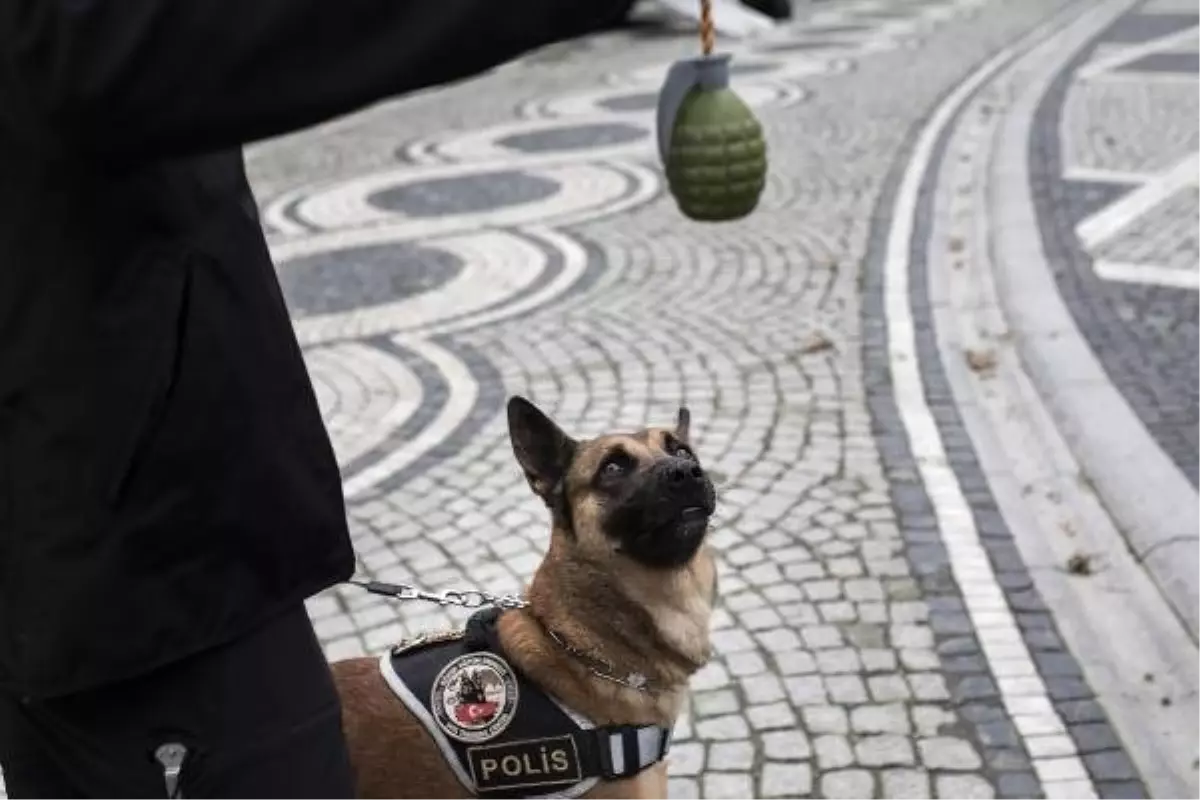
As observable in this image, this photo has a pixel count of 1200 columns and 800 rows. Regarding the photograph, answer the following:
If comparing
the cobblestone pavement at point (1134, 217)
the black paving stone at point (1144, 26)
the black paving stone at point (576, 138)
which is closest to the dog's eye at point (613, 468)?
the cobblestone pavement at point (1134, 217)

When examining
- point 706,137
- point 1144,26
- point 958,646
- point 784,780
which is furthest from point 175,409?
point 1144,26

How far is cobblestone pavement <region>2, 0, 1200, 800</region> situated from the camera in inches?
152

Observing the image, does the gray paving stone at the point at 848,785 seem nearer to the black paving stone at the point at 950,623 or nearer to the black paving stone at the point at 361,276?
the black paving stone at the point at 950,623

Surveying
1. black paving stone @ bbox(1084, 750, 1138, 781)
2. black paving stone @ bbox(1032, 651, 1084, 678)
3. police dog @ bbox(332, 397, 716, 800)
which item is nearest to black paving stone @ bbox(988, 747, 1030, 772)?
black paving stone @ bbox(1084, 750, 1138, 781)

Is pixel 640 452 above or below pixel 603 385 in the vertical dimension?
above

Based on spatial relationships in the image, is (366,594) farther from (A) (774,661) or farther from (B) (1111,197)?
(B) (1111,197)

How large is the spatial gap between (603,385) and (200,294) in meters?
5.05

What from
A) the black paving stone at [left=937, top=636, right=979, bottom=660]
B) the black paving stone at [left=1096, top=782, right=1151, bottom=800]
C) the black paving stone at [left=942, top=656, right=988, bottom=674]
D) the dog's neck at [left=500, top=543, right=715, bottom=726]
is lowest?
the black paving stone at [left=937, top=636, right=979, bottom=660]

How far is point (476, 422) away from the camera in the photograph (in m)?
6.26

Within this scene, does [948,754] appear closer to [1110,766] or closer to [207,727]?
[1110,766]

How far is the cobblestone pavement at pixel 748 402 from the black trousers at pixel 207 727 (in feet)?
6.88

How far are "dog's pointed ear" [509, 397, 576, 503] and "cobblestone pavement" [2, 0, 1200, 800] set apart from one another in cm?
133

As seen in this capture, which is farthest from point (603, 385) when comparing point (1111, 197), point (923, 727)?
point (1111, 197)

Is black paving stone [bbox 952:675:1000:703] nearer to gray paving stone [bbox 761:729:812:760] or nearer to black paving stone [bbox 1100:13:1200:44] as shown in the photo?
gray paving stone [bbox 761:729:812:760]
